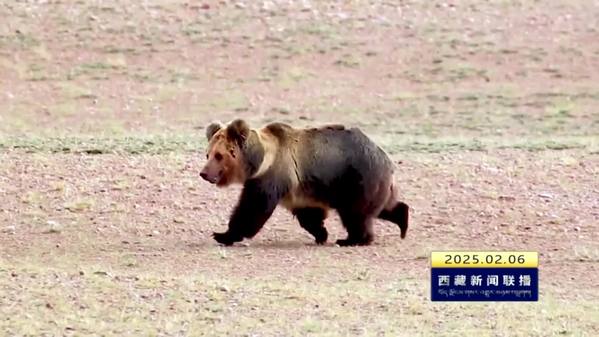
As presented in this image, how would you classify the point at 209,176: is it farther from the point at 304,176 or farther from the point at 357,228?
the point at 357,228

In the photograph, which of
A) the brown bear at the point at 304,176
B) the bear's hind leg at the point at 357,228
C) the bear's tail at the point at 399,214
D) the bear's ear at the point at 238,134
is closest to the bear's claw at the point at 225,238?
the brown bear at the point at 304,176

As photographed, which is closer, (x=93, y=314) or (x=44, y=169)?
(x=93, y=314)

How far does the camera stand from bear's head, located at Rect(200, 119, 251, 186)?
38.9 feet

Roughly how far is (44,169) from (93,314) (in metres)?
5.78

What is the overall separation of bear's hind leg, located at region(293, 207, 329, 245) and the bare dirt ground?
10.9 inches

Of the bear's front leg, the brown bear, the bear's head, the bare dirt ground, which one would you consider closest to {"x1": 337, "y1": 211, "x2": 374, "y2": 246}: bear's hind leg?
the brown bear

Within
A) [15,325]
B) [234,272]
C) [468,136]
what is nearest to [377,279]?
[234,272]

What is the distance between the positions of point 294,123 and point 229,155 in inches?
421

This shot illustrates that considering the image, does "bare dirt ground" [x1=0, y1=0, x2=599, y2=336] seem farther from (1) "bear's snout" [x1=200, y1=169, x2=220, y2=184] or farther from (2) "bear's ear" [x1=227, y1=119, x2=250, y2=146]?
(2) "bear's ear" [x1=227, y1=119, x2=250, y2=146]

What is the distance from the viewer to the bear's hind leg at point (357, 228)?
39.7 ft

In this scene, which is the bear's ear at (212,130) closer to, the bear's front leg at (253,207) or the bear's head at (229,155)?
the bear's head at (229,155)

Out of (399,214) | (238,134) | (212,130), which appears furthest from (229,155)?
(399,214)

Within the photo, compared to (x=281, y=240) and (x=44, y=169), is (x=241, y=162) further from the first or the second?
(x=44, y=169)

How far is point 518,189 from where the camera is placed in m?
14.3
